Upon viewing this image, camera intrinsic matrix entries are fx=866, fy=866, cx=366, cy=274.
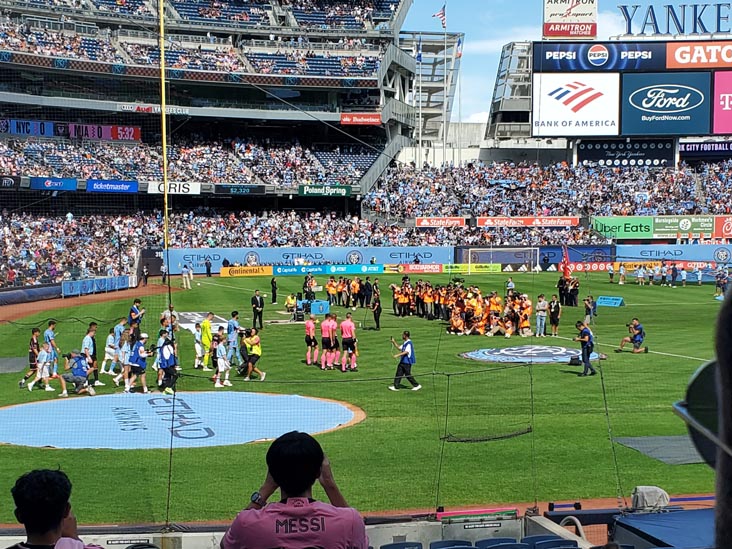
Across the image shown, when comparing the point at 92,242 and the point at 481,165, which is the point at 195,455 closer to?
the point at 92,242

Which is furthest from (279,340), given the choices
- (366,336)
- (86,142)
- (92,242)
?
(86,142)

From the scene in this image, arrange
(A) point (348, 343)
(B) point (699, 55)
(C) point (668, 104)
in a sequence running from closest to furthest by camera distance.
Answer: (A) point (348, 343) < (C) point (668, 104) < (B) point (699, 55)

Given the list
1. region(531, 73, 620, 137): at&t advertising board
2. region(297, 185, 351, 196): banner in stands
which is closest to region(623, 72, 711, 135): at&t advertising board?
region(531, 73, 620, 137): at&t advertising board

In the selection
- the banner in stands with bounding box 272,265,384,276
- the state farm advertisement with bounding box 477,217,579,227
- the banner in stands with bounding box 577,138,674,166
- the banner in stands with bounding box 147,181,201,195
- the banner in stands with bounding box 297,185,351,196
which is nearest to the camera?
the banner in stands with bounding box 272,265,384,276

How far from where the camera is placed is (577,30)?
7000cm

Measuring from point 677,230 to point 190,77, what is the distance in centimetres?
3607

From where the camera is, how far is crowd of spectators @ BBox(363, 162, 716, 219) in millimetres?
64375

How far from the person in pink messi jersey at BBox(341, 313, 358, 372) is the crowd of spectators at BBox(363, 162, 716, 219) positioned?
137ft

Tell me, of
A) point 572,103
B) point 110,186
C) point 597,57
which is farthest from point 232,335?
point 597,57

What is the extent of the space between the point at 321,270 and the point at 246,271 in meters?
4.78

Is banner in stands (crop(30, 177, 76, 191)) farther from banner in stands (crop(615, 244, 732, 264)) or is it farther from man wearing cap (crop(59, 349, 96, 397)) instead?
banner in stands (crop(615, 244, 732, 264))

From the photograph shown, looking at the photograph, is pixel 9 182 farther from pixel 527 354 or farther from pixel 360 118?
pixel 527 354

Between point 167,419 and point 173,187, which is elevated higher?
point 173,187

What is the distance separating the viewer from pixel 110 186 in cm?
5406
